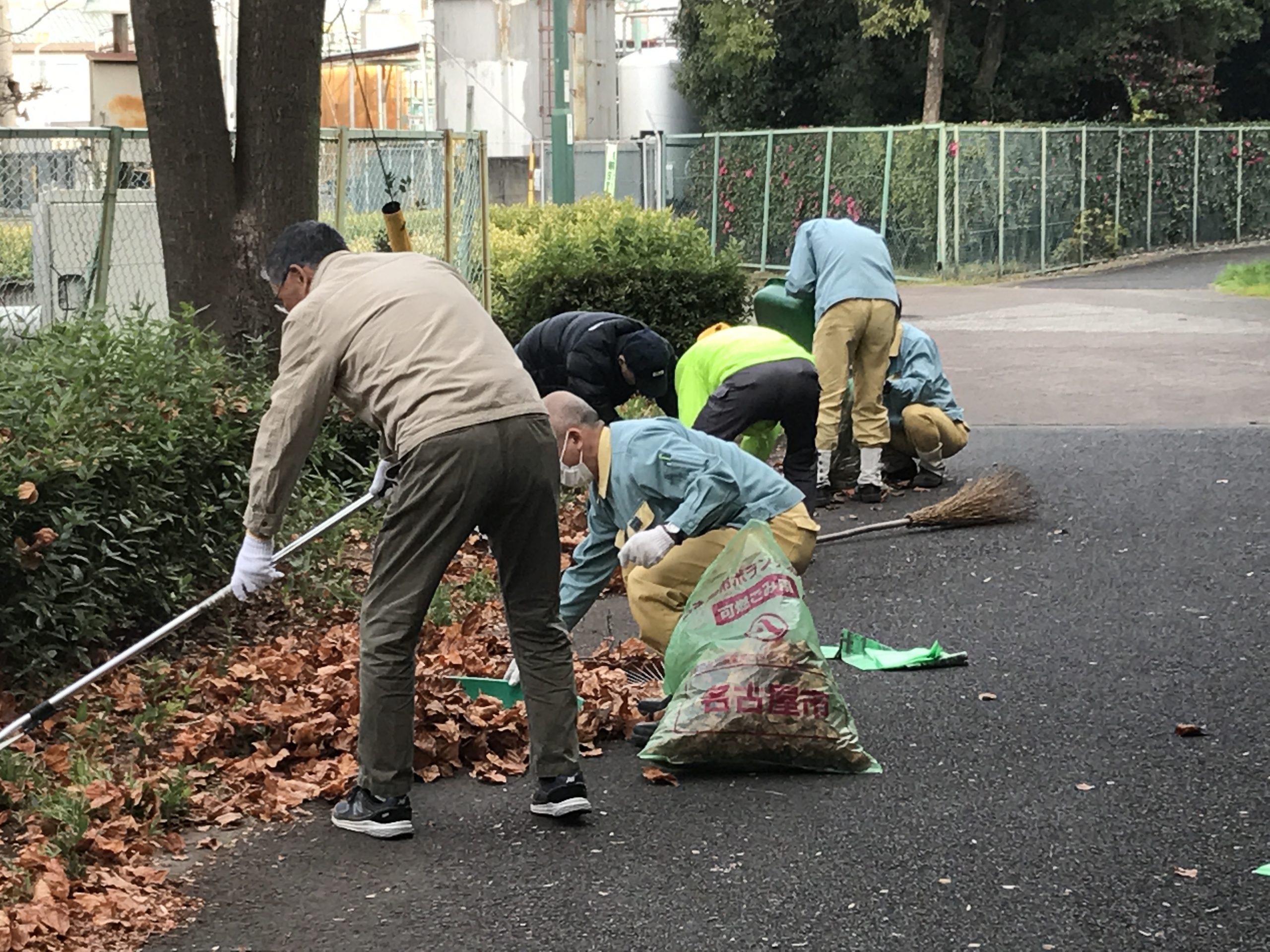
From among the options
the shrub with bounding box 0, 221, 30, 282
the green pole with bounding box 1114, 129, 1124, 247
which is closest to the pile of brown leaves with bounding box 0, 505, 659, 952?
the shrub with bounding box 0, 221, 30, 282

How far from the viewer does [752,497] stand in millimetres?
6055

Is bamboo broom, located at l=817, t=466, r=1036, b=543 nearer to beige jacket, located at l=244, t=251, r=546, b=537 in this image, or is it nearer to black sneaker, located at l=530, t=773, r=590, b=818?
black sneaker, located at l=530, t=773, r=590, b=818

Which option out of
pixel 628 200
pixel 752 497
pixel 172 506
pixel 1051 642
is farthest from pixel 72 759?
pixel 628 200

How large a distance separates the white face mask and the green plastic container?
463 cm

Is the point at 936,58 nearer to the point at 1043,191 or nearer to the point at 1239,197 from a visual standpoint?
the point at 1043,191

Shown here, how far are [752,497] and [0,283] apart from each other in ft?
14.4

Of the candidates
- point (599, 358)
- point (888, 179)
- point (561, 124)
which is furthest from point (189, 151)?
point (888, 179)

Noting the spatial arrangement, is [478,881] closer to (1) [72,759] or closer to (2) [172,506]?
(1) [72,759]

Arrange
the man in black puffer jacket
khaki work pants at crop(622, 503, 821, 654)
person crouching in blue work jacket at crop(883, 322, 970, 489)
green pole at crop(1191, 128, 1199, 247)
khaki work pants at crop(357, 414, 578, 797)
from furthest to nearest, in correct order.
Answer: green pole at crop(1191, 128, 1199, 247), person crouching in blue work jacket at crop(883, 322, 970, 489), the man in black puffer jacket, khaki work pants at crop(622, 503, 821, 654), khaki work pants at crop(357, 414, 578, 797)

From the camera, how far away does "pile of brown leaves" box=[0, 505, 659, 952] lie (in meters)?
4.33

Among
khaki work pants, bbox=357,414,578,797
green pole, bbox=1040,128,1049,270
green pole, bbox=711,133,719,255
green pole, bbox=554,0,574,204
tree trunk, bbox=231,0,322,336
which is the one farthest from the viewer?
green pole, bbox=711,133,719,255

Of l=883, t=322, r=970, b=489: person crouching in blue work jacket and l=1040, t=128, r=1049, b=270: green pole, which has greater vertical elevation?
l=1040, t=128, r=1049, b=270: green pole

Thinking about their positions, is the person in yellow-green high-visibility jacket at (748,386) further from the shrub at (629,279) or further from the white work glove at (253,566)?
Answer: the white work glove at (253,566)

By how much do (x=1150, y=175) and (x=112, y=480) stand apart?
86.5ft
